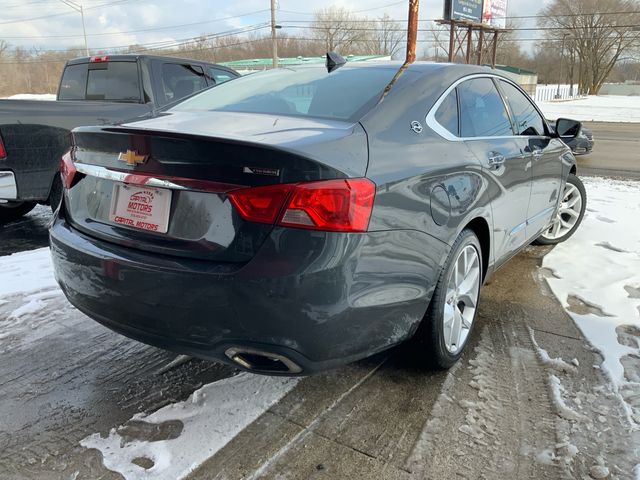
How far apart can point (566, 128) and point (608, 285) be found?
4.35ft

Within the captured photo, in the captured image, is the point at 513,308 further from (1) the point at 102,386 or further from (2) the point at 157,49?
(2) the point at 157,49

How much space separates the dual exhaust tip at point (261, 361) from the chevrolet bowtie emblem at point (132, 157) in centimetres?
84

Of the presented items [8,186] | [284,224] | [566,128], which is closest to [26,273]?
[8,186]

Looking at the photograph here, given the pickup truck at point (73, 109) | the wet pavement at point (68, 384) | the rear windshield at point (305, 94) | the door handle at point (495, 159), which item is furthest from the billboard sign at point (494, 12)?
the wet pavement at point (68, 384)

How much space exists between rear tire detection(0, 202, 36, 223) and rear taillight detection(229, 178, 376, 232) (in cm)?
532

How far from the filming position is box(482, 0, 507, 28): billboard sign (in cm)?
3678

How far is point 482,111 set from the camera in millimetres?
3240

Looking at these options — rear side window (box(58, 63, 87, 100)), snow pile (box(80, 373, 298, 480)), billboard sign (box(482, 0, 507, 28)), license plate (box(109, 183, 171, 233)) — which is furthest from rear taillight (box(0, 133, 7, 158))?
billboard sign (box(482, 0, 507, 28))

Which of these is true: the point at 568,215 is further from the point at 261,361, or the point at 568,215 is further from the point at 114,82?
the point at 114,82

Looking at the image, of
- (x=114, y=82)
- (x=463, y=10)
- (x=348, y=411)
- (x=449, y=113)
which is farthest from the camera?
(x=463, y=10)

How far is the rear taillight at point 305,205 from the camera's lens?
1.88 metres

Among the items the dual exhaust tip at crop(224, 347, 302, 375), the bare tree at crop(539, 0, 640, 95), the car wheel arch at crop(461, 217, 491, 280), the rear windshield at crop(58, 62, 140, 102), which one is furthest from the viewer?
the bare tree at crop(539, 0, 640, 95)

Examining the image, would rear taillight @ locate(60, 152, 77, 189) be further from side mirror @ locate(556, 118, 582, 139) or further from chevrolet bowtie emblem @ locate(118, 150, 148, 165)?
side mirror @ locate(556, 118, 582, 139)

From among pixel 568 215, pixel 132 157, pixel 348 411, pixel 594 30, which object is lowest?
pixel 348 411
